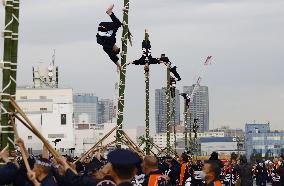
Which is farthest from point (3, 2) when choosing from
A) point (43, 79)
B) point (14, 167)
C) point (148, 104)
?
point (43, 79)

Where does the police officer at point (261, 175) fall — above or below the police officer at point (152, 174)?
below

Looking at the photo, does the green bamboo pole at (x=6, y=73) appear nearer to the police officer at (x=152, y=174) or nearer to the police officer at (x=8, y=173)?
the police officer at (x=8, y=173)

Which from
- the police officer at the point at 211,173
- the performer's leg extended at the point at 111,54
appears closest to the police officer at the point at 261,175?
the performer's leg extended at the point at 111,54

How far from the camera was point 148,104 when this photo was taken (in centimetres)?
3234

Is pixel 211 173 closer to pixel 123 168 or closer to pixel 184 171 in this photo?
pixel 123 168

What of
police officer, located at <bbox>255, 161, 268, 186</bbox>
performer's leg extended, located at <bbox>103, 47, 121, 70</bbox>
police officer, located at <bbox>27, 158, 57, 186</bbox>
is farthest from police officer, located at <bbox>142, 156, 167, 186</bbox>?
police officer, located at <bbox>255, 161, 268, 186</bbox>

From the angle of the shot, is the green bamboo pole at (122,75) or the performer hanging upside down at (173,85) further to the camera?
the performer hanging upside down at (173,85)

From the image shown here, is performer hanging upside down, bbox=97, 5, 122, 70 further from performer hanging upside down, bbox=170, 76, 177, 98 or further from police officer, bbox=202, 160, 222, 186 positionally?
performer hanging upside down, bbox=170, 76, 177, 98

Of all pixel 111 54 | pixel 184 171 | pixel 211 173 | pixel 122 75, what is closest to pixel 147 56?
pixel 122 75

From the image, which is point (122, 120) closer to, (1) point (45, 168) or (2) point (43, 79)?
(1) point (45, 168)

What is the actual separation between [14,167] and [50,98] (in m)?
145

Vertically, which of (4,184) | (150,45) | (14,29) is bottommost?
(4,184)

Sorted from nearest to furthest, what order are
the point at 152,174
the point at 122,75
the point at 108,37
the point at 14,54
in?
the point at 14,54 < the point at 152,174 < the point at 108,37 < the point at 122,75

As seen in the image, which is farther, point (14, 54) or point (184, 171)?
point (184, 171)
